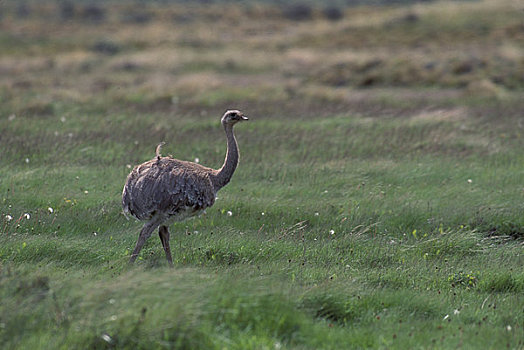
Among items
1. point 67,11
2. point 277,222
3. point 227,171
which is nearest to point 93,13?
point 67,11

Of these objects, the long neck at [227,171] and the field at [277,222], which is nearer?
the field at [277,222]

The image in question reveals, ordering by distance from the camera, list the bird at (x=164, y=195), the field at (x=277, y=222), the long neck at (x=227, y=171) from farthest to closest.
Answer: the long neck at (x=227, y=171), the bird at (x=164, y=195), the field at (x=277, y=222)

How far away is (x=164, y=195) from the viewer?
362 inches

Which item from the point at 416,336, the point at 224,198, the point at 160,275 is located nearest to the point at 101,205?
the point at 224,198

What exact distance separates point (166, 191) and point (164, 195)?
0.22 ft

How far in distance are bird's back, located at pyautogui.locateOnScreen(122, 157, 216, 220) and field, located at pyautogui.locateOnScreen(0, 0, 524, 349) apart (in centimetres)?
68

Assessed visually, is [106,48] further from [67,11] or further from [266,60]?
[67,11]

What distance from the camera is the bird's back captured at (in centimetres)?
921

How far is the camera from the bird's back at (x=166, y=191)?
30.2 feet

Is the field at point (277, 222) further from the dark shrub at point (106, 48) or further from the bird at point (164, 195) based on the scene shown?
the dark shrub at point (106, 48)

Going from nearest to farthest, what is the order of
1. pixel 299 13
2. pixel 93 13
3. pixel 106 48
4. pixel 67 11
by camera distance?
pixel 106 48 → pixel 299 13 → pixel 93 13 → pixel 67 11

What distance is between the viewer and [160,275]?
22.9 ft

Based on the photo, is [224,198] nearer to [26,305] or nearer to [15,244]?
[15,244]

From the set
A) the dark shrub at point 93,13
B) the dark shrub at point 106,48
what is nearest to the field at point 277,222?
the dark shrub at point 106,48
